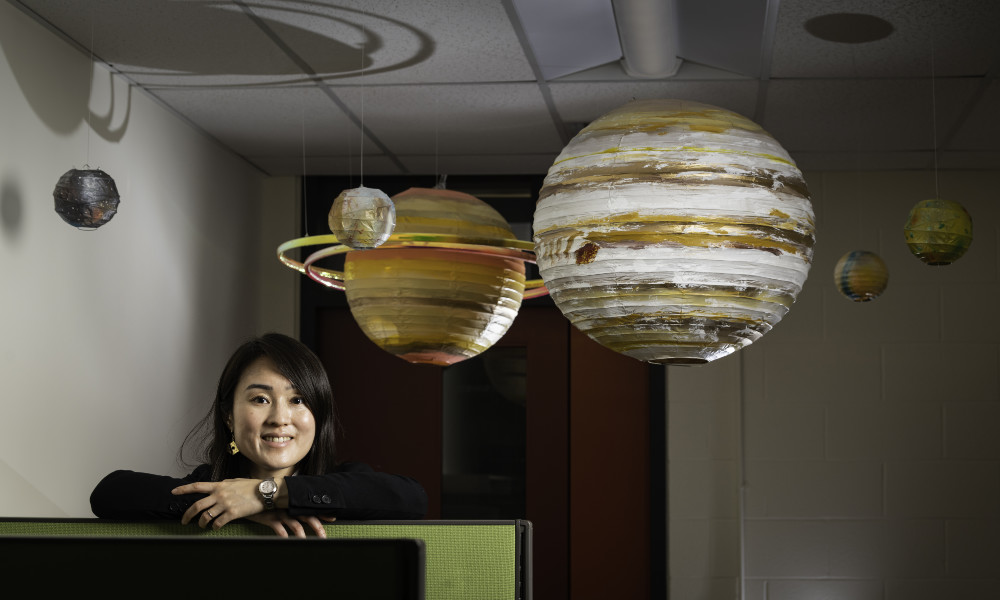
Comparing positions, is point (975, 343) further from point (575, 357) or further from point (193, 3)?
point (193, 3)

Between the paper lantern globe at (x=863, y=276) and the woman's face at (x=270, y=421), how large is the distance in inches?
84.0

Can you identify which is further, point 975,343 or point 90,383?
point 975,343

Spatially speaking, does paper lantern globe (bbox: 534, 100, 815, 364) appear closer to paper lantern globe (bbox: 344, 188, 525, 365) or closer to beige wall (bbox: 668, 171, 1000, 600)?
paper lantern globe (bbox: 344, 188, 525, 365)

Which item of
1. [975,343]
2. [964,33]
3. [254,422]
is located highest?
[964,33]

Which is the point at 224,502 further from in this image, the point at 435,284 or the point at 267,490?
the point at 435,284

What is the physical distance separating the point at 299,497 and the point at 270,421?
388mm

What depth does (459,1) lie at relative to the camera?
237 cm

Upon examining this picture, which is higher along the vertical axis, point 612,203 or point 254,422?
point 612,203

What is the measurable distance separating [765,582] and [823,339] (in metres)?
0.96

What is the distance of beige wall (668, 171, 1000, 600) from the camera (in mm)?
3941

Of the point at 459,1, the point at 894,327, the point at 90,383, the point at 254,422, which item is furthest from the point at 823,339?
the point at 254,422

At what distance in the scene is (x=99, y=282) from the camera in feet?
9.41

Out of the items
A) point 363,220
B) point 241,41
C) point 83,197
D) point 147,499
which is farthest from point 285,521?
point 241,41

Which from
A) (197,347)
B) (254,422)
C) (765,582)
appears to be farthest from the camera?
(765,582)
